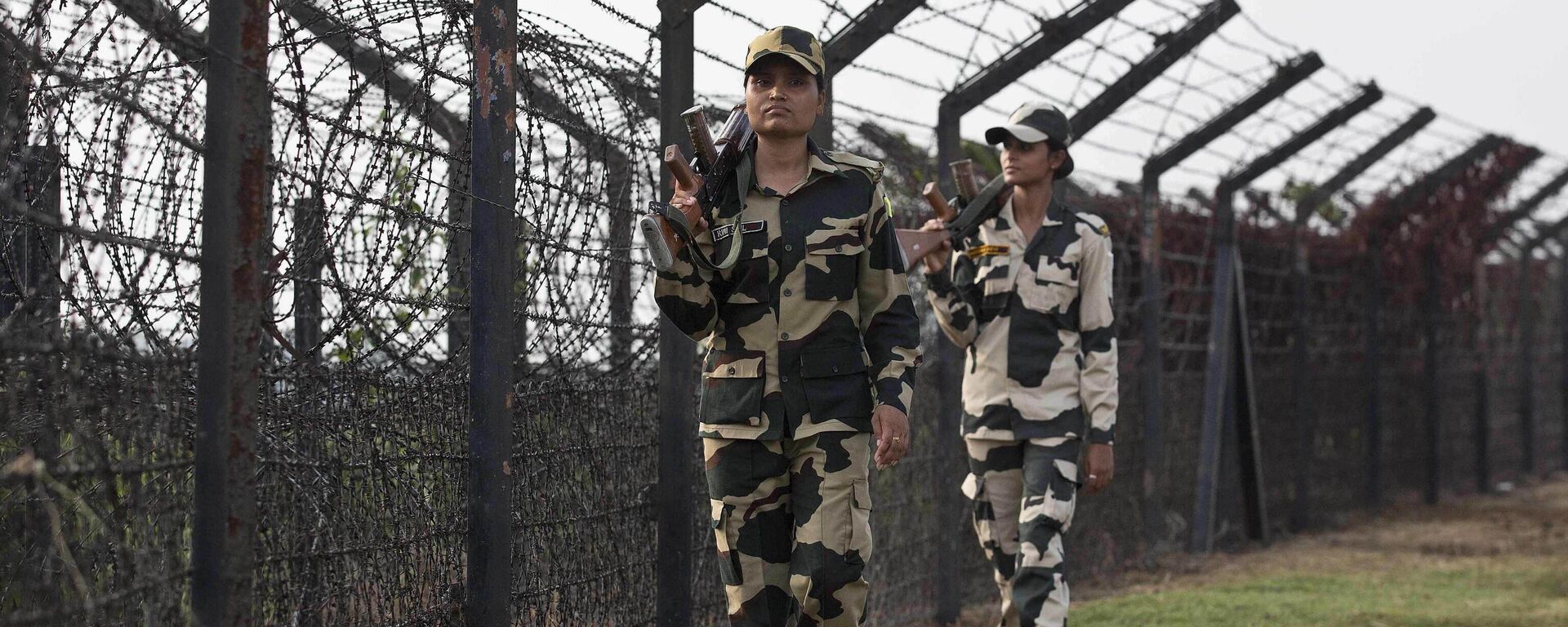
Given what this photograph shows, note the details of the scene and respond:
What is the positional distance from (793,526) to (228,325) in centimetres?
152

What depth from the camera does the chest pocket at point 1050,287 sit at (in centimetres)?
469

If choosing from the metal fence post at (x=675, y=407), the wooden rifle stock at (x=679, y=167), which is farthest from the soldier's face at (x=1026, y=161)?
the wooden rifle stock at (x=679, y=167)

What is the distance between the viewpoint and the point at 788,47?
3275 mm

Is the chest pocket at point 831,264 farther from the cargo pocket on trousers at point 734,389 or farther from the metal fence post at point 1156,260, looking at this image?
the metal fence post at point 1156,260

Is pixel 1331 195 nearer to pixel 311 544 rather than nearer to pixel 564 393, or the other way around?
pixel 564 393

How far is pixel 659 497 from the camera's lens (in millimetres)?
4121

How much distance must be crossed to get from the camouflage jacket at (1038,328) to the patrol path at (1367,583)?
164 cm

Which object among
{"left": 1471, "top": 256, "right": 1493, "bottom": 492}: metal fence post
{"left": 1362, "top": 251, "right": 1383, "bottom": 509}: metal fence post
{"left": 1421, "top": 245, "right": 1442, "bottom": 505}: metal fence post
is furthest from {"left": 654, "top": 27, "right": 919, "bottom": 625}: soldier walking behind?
{"left": 1471, "top": 256, "right": 1493, "bottom": 492}: metal fence post

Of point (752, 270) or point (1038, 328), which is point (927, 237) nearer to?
point (1038, 328)

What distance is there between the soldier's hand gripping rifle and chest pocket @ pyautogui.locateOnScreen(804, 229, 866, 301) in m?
0.18

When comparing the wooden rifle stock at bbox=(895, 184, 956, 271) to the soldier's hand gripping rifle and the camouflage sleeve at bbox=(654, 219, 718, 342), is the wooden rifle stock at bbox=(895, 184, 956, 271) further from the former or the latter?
the camouflage sleeve at bbox=(654, 219, 718, 342)

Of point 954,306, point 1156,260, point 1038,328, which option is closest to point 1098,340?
point 1038,328

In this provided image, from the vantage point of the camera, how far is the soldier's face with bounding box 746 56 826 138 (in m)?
3.33

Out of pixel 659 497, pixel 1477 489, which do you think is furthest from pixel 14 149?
pixel 1477 489
